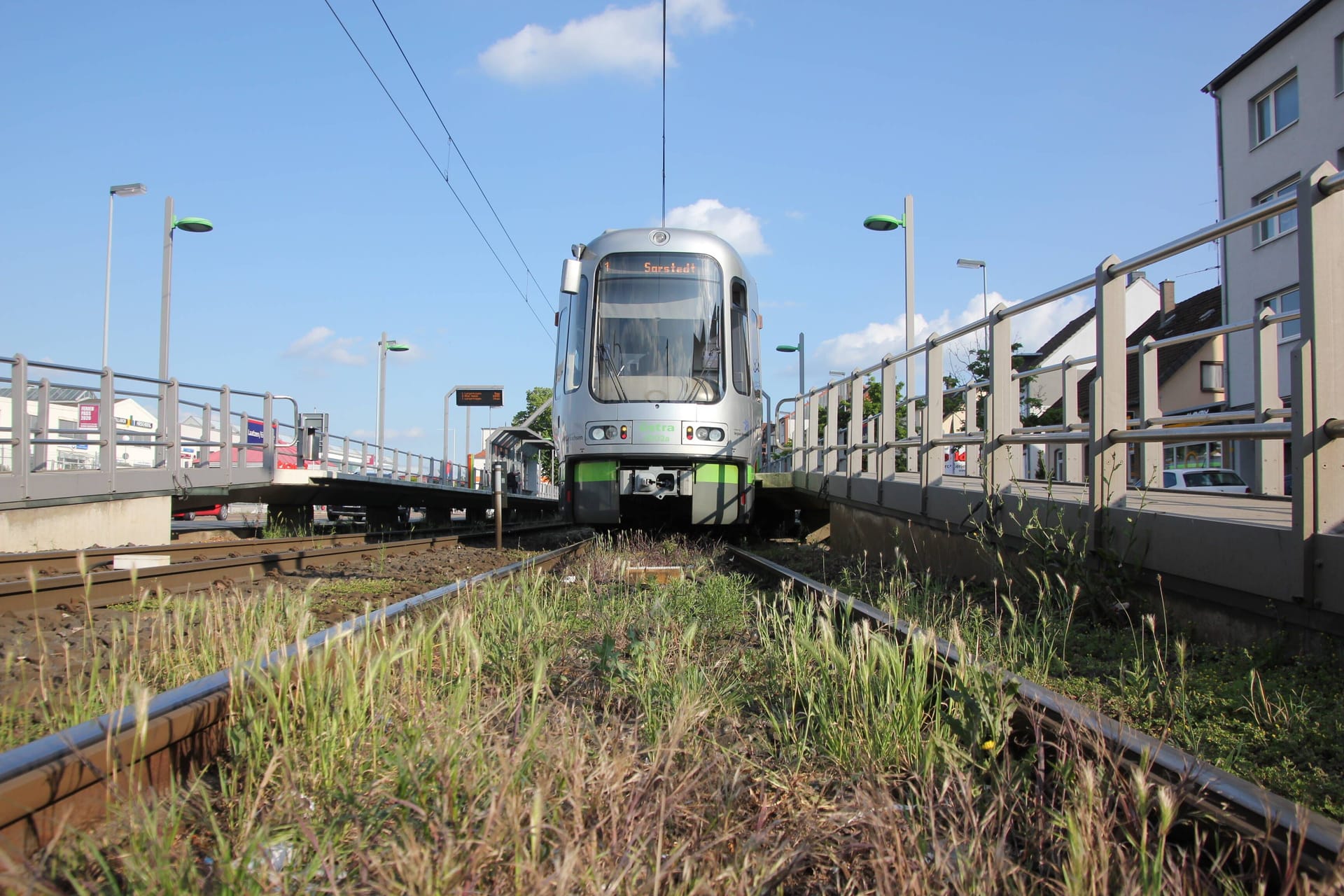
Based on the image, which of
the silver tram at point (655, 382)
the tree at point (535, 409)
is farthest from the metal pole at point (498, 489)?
the tree at point (535, 409)

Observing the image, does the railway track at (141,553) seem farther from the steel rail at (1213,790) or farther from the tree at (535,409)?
the tree at (535,409)

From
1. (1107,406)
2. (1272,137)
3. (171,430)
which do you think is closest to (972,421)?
(1107,406)

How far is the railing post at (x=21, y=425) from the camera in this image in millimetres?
9750

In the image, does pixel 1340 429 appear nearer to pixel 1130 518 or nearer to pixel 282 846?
pixel 1130 518

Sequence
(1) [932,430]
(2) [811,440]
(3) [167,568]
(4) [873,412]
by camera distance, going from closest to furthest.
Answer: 1. (3) [167,568]
2. (1) [932,430]
3. (2) [811,440]
4. (4) [873,412]

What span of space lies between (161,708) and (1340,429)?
12.7 feet

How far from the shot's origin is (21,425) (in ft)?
32.7

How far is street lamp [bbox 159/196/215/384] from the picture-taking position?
2048cm

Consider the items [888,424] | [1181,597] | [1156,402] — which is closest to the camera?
[1181,597]

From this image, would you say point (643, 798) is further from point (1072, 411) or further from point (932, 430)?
point (1072, 411)

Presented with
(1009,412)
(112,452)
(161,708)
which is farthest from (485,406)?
(161,708)

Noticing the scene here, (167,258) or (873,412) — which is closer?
(167,258)

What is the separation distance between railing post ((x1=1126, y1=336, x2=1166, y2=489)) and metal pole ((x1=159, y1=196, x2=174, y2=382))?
19118mm

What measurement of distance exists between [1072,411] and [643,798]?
291 inches
